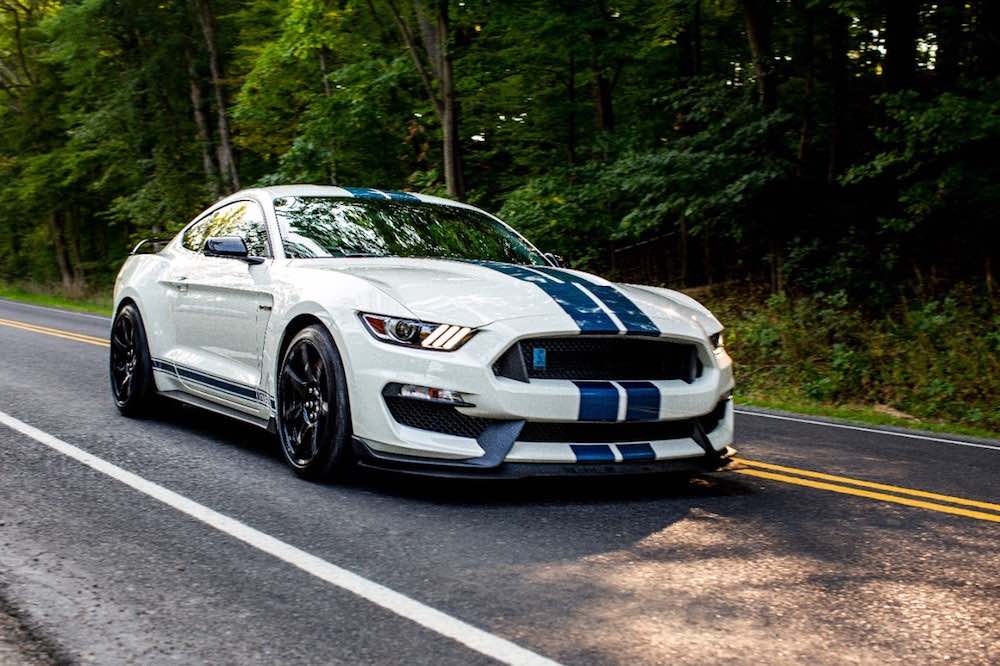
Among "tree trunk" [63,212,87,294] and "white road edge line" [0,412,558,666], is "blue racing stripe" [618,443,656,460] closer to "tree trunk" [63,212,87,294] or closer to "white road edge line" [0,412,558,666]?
"white road edge line" [0,412,558,666]

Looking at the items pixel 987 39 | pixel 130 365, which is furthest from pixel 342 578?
pixel 987 39

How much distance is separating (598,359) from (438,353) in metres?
0.81

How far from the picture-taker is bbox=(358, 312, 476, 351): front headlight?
16.5 feet

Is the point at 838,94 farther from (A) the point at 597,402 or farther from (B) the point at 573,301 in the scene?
(A) the point at 597,402

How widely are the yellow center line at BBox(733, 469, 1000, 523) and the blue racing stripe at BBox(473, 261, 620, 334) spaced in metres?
1.59

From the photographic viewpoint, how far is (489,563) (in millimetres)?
4133

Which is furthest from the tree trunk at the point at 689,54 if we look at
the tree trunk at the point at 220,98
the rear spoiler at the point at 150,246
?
the rear spoiler at the point at 150,246

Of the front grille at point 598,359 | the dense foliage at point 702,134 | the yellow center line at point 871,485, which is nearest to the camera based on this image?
the front grille at point 598,359

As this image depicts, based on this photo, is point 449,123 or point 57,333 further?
point 449,123

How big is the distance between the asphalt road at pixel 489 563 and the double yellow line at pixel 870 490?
1.2 inches

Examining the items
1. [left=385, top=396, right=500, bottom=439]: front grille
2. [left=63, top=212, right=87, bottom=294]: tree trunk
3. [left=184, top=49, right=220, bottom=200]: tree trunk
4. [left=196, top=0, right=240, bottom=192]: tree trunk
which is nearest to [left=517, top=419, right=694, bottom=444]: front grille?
[left=385, top=396, right=500, bottom=439]: front grille

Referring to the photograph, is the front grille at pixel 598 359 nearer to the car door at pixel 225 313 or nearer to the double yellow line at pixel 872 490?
the double yellow line at pixel 872 490

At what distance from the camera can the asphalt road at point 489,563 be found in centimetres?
329

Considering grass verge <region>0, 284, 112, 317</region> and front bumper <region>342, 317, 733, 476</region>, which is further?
grass verge <region>0, 284, 112, 317</region>
